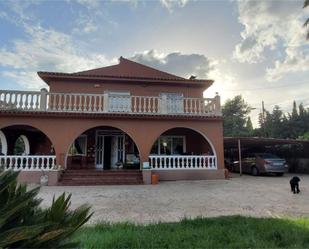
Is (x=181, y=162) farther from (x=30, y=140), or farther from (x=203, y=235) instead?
(x=30, y=140)

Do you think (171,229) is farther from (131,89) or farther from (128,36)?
(131,89)

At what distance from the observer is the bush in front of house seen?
1458mm

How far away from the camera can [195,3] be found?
11.4 metres

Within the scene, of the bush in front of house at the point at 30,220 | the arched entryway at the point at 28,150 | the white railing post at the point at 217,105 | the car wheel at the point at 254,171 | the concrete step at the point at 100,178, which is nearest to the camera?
the bush in front of house at the point at 30,220

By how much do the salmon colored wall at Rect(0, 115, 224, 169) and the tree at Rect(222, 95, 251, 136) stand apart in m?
31.6

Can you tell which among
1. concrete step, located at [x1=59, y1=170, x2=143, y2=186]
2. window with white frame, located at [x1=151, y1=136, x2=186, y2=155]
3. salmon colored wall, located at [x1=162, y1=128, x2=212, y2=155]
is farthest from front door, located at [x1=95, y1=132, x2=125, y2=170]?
salmon colored wall, located at [x1=162, y1=128, x2=212, y2=155]

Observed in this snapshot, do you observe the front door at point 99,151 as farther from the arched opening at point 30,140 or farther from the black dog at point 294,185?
the black dog at point 294,185

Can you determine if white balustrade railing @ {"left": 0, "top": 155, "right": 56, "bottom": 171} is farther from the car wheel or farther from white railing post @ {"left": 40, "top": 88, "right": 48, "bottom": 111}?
the car wheel

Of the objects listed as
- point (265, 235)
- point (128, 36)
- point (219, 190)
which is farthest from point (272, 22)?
point (265, 235)

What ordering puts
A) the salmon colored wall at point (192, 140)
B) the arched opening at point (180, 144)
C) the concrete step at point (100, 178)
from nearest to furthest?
the concrete step at point (100, 178)
the arched opening at point (180, 144)
the salmon colored wall at point (192, 140)

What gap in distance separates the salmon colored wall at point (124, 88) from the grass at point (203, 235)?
39.5 ft

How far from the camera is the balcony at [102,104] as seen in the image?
12.7m

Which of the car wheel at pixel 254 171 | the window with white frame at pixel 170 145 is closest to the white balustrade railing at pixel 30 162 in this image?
the window with white frame at pixel 170 145

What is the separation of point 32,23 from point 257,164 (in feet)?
51.1
